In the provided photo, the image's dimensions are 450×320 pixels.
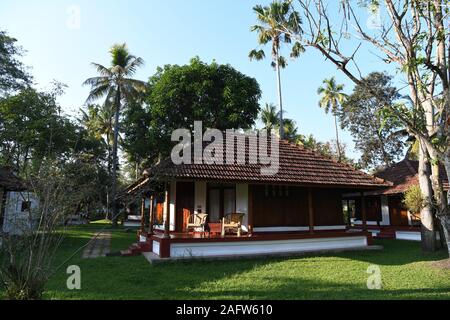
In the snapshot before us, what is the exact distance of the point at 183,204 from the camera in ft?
41.6

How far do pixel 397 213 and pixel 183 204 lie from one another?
12.6 m

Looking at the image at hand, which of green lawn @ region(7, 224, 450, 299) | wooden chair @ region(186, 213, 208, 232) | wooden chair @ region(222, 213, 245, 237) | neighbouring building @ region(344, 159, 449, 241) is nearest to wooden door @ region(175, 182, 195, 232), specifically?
wooden chair @ region(186, 213, 208, 232)

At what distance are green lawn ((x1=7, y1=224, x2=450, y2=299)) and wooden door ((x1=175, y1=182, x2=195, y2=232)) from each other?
2133 millimetres

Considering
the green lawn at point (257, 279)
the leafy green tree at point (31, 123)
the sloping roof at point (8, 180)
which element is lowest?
the green lawn at point (257, 279)

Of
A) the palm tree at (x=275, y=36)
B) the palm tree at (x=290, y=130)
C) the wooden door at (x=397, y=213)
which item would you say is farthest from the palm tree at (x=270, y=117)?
the wooden door at (x=397, y=213)

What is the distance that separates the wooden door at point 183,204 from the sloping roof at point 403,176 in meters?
11.1

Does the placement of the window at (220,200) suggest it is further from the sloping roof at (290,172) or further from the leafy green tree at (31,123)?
the leafy green tree at (31,123)

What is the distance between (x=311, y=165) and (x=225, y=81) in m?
11.5

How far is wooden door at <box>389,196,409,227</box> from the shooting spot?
18.1 metres

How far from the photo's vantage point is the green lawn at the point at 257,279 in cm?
642

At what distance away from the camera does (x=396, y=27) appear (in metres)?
7.86

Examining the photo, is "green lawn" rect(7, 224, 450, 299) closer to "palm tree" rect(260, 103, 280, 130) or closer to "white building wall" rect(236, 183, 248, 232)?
"white building wall" rect(236, 183, 248, 232)
